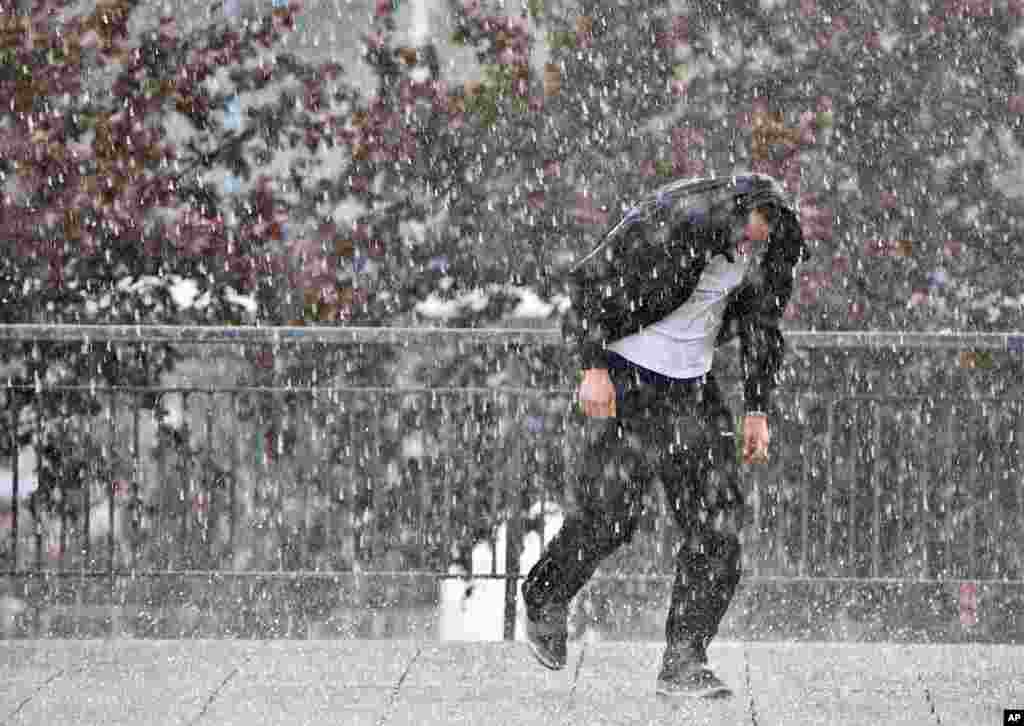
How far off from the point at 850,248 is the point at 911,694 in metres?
3.66

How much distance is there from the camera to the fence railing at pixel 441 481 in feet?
26.3

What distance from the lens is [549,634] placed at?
6734mm

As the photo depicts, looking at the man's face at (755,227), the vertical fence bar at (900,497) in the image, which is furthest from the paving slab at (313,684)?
the vertical fence bar at (900,497)

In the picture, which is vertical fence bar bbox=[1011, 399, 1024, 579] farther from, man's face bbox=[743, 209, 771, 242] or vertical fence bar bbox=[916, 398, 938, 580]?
man's face bbox=[743, 209, 771, 242]

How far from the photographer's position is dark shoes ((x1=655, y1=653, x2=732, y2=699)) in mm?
6438

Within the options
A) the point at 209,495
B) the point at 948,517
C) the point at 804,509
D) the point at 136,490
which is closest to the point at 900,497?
the point at 948,517

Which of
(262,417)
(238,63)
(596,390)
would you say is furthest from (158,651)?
(238,63)

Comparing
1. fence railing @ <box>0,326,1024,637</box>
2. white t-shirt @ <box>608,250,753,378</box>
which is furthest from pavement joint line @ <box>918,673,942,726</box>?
white t-shirt @ <box>608,250,753,378</box>

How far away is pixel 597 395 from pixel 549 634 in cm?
97

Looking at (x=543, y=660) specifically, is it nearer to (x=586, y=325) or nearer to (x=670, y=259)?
(x=586, y=325)

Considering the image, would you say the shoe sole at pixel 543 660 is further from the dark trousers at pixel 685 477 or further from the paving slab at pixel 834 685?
the paving slab at pixel 834 685

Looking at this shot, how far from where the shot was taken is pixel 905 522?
26.9ft

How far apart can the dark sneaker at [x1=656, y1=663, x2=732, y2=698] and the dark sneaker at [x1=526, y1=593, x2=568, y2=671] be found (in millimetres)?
420

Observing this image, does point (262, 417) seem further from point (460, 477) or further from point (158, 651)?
point (158, 651)
